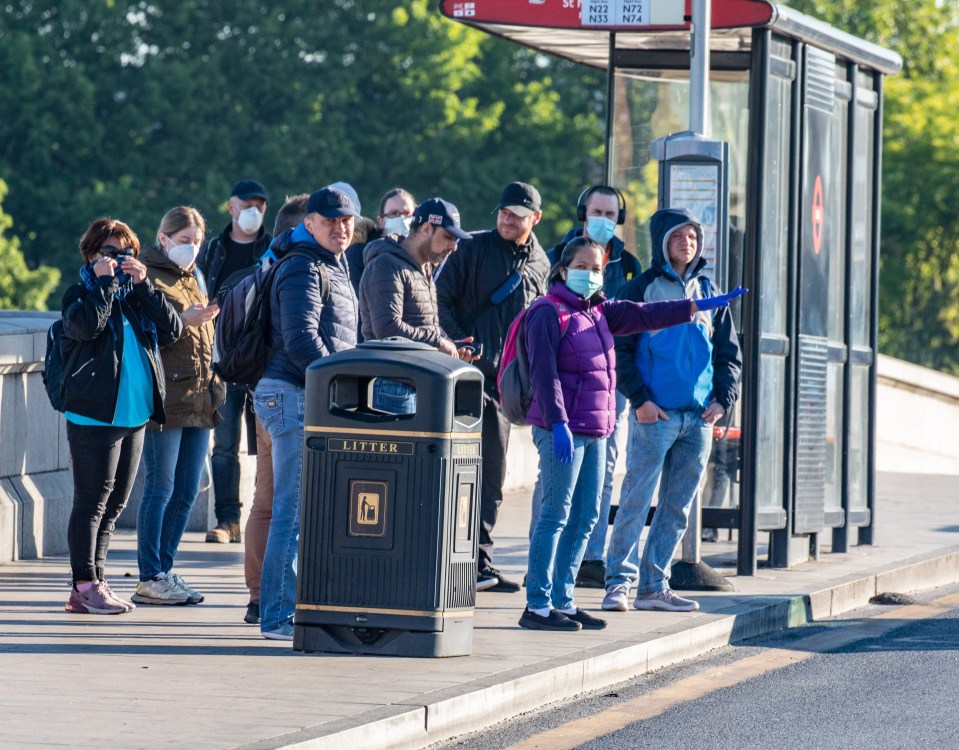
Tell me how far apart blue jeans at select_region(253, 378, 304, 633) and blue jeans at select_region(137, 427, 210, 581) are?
108 centimetres

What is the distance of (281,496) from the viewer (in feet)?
23.7

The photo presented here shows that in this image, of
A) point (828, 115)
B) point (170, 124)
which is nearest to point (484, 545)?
point (828, 115)

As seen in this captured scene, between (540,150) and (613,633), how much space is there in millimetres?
46842

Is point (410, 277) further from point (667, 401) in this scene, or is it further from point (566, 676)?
point (566, 676)

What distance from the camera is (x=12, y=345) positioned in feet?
32.0

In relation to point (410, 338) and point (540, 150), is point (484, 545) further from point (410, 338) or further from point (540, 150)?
point (540, 150)

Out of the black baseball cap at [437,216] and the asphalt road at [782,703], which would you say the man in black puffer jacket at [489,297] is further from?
the asphalt road at [782,703]

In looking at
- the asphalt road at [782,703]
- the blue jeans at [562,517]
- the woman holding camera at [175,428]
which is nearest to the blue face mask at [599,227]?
the blue jeans at [562,517]

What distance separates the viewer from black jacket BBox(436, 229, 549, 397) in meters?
8.86

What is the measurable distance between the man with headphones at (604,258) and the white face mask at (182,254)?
1715 mm

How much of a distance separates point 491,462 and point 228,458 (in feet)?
7.31

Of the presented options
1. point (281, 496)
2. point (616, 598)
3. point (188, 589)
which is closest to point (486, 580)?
point (616, 598)

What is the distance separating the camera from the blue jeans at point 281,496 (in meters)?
7.22

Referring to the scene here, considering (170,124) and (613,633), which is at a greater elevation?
(170,124)
